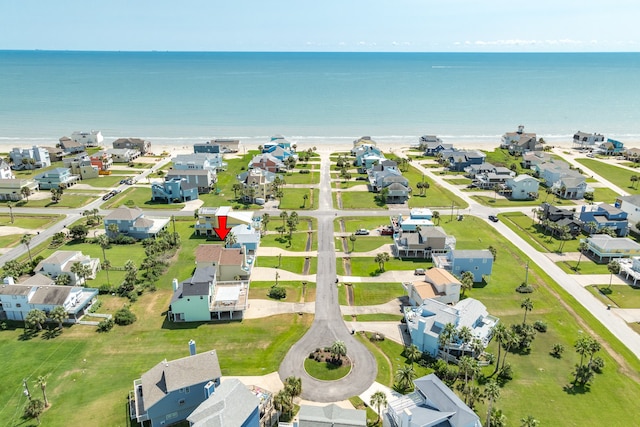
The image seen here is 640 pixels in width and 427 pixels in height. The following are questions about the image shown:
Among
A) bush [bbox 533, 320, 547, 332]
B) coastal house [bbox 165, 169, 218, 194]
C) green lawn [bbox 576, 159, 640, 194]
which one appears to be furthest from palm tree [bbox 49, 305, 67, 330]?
green lawn [bbox 576, 159, 640, 194]

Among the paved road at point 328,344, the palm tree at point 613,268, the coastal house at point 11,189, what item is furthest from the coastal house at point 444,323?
the coastal house at point 11,189

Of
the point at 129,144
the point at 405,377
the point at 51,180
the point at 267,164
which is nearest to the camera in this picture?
the point at 405,377

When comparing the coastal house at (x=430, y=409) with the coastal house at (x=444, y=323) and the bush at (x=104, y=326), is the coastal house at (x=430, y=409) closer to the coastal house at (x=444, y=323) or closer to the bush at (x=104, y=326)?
the coastal house at (x=444, y=323)

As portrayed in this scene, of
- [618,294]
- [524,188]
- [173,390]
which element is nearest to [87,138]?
[173,390]

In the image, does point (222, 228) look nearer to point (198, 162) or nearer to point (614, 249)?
point (198, 162)

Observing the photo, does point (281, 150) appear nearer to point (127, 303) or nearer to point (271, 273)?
point (271, 273)

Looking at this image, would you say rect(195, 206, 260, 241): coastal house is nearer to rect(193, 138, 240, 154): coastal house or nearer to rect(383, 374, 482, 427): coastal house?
rect(383, 374, 482, 427): coastal house
